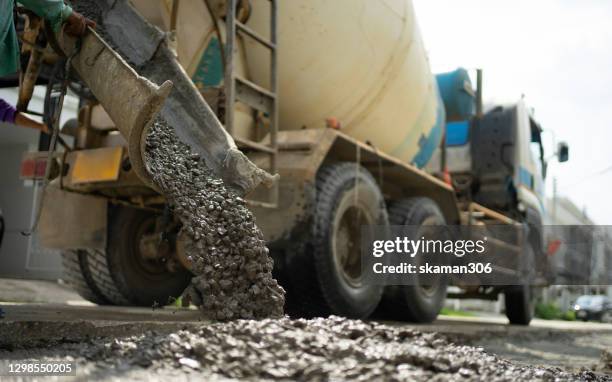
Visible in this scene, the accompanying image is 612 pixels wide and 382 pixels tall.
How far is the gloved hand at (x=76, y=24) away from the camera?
3399 mm

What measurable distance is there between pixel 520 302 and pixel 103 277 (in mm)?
5345

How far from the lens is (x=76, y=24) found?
3.42 meters

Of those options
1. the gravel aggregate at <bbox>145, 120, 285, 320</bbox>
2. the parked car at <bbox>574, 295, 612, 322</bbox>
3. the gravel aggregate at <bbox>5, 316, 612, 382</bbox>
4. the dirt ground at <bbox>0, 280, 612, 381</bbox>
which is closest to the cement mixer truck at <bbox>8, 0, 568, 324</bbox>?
the gravel aggregate at <bbox>145, 120, 285, 320</bbox>

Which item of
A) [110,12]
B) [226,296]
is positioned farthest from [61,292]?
[226,296]

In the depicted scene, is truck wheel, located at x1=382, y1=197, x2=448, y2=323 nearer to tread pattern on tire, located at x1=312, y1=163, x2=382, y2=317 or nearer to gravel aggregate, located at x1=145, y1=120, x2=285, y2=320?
tread pattern on tire, located at x1=312, y1=163, x2=382, y2=317

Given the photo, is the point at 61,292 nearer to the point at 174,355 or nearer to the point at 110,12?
the point at 110,12

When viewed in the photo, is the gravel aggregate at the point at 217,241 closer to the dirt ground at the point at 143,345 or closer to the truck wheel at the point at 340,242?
the dirt ground at the point at 143,345

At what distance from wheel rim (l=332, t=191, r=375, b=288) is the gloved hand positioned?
2088 mm

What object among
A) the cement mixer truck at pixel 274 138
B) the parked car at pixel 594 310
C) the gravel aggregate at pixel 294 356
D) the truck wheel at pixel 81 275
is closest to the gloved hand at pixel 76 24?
the cement mixer truck at pixel 274 138

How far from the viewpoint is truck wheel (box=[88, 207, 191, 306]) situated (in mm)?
4902

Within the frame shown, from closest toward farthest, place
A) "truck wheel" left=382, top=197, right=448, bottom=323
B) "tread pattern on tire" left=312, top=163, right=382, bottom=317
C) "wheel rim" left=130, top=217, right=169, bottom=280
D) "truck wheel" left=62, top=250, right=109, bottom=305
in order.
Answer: "tread pattern on tire" left=312, top=163, right=382, bottom=317
"wheel rim" left=130, top=217, right=169, bottom=280
"truck wheel" left=62, top=250, right=109, bottom=305
"truck wheel" left=382, top=197, right=448, bottom=323

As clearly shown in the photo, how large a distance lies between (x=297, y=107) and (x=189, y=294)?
5.03ft

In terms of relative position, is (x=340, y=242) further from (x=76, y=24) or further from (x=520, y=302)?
(x=520, y=302)

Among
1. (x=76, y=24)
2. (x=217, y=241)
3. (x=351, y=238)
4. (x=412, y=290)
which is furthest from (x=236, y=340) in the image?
(x=412, y=290)
